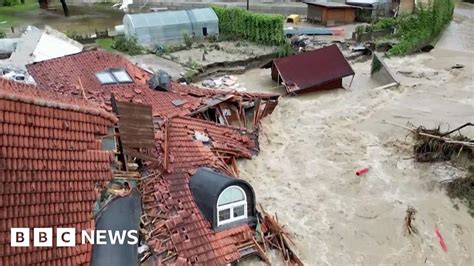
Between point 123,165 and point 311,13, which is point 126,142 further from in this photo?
point 311,13

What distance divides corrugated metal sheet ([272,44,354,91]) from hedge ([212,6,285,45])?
9297mm

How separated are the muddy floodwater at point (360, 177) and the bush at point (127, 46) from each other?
46.7 ft

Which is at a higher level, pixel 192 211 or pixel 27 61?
pixel 27 61

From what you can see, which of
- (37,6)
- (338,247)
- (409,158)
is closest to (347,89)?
(409,158)

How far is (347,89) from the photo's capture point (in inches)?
1200

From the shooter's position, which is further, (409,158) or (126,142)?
(409,158)

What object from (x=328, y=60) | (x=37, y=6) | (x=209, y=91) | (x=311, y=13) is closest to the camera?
(x=209, y=91)

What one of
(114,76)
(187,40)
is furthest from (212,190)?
(187,40)

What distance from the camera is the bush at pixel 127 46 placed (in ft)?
120

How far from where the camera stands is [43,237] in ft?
29.2

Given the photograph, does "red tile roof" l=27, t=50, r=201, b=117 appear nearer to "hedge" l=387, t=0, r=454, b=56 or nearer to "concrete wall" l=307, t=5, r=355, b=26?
"hedge" l=387, t=0, r=454, b=56

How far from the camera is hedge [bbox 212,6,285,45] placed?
3894cm

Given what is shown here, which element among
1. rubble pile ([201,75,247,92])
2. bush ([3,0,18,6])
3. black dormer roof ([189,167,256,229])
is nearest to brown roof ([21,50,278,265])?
black dormer roof ([189,167,256,229])

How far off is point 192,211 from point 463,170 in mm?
12540
